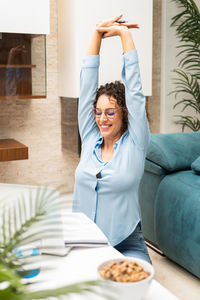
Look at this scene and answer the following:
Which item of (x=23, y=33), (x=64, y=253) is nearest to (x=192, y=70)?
(x=23, y=33)

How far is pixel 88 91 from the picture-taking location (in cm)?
184

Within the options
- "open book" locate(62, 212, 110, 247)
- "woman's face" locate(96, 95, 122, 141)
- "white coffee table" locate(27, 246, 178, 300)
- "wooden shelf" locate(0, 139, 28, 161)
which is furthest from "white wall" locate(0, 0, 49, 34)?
"white coffee table" locate(27, 246, 178, 300)

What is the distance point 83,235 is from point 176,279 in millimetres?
1205

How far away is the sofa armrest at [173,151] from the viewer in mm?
2387

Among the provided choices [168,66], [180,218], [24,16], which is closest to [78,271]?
[180,218]

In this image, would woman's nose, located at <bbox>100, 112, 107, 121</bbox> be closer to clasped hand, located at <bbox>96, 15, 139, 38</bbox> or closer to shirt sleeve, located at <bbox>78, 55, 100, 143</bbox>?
shirt sleeve, located at <bbox>78, 55, 100, 143</bbox>

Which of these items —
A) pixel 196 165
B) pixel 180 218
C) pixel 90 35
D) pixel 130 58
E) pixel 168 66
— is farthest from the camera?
pixel 168 66

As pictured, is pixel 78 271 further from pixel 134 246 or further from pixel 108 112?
pixel 108 112

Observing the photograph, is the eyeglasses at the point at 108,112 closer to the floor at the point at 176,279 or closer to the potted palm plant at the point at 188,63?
the floor at the point at 176,279

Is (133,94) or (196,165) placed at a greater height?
(133,94)

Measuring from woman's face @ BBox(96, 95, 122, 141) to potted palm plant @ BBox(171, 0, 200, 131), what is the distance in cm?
240

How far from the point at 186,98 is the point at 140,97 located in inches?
111

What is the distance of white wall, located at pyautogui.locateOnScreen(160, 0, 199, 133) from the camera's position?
13.5 feet

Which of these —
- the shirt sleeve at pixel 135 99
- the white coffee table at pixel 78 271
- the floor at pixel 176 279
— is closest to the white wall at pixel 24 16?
the shirt sleeve at pixel 135 99
